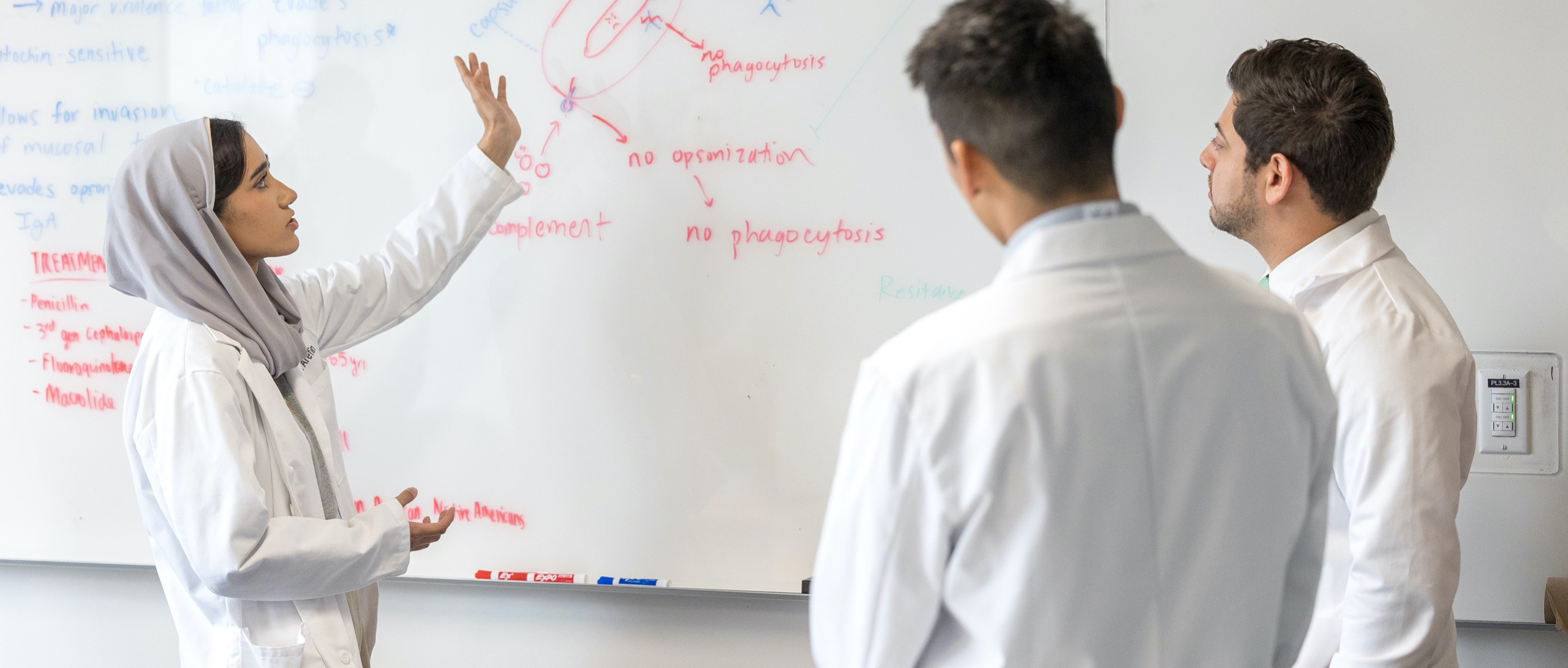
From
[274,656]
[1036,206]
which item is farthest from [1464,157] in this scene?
[274,656]

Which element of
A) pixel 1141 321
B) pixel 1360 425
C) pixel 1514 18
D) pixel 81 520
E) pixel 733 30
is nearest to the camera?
pixel 1141 321

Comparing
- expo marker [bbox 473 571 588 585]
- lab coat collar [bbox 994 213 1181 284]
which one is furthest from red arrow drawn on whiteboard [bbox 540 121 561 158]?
lab coat collar [bbox 994 213 1181 284]

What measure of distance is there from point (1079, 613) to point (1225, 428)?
0.61 feet

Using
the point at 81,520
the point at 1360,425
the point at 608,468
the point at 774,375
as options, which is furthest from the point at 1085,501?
the point at 81,520

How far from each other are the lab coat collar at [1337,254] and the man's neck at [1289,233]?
0.04 ft

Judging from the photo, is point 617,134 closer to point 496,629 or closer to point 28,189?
point 496,629

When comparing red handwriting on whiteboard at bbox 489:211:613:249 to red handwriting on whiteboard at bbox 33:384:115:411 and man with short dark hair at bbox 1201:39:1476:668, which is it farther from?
man with short dark hair at bbox 1201:39:1476:668

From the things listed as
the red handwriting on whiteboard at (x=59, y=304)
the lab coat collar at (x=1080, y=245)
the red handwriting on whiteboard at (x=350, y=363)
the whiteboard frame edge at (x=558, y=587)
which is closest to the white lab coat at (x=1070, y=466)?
the lab coat collar at (x=1080, y=245)

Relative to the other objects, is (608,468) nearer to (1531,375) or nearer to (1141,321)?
(1141,321)

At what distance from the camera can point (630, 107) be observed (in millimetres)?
1896

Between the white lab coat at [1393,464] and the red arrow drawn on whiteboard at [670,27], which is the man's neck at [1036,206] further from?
the red arrow drawn on whiteboard at [670,27]

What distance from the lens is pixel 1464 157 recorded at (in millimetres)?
1670

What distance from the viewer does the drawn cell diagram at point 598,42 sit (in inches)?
74.0

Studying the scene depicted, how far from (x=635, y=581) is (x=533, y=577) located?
0.20 meters
